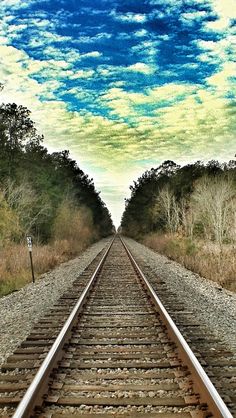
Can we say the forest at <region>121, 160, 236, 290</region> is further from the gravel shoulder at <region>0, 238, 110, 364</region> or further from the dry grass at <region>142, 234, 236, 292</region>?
the gravel shoulder at <region>0, 238, 110, 364</region>

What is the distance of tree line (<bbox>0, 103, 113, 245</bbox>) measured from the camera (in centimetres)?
2740

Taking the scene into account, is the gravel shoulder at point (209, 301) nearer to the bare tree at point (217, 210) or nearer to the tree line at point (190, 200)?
the tree line at point (190, 200)

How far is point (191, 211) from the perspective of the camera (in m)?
30.4

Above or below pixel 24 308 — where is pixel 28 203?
above

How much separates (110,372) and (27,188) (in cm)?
2747

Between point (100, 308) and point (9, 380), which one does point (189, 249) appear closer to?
point (100, 308)

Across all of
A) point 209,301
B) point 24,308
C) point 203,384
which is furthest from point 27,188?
point 203,384

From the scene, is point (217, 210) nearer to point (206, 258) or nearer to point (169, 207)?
point (206, 258)

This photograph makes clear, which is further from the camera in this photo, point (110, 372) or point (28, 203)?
Answer: point (28, 203)

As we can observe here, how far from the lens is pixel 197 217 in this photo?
29375mm

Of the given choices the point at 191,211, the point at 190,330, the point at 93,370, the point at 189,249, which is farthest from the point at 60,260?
the point at 93,370

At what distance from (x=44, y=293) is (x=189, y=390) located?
28.0 feet

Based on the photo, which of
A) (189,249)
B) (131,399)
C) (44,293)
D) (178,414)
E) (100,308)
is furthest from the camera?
(189,249)

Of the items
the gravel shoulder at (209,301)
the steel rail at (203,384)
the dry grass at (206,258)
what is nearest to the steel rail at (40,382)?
the steel rail at (203,384)
